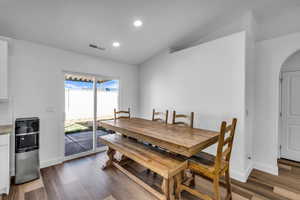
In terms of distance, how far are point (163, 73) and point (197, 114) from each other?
4.67 feet

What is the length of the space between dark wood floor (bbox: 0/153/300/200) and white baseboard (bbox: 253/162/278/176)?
0.10 meters

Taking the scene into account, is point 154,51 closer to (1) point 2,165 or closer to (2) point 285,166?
(1) point 2,165

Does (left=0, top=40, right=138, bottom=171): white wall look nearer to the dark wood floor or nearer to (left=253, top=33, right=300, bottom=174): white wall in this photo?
the dark wood floor

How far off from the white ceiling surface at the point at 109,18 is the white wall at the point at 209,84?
0.53 meters

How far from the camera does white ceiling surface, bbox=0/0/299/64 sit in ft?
6.59

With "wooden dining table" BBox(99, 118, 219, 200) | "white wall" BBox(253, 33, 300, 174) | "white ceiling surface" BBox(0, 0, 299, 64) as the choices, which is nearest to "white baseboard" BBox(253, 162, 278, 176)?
"white wall" BBox(253, 33, 300, 174)

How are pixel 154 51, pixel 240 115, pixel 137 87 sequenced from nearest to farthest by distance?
pixel 240 115, pixel 154 51, pixel 137 87

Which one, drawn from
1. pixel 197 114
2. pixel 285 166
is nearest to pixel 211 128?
pixel 197 114

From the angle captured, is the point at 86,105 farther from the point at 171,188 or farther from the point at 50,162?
the point at 171,188

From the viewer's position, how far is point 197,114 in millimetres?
2990

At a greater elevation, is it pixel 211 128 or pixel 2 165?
pixel 211 128

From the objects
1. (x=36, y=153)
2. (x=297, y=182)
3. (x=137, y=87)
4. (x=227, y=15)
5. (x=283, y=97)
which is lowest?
(x=297, y=182)

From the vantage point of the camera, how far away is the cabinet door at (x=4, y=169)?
194cm

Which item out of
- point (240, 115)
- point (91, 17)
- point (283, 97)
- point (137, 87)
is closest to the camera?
point (91, 17)
